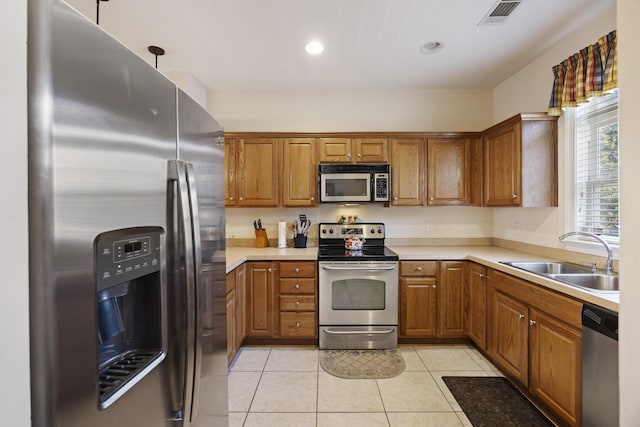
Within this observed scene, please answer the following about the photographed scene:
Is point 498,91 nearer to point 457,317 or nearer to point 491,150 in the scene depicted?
point 491,150

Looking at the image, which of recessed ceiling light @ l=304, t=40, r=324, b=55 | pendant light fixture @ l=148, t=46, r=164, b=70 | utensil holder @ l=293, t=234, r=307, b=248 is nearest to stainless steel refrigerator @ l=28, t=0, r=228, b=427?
recessed ceiling light @ l=304, t=40, r=324, b=55

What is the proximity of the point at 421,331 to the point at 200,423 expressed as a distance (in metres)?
2.42

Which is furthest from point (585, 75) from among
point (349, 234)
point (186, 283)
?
point (186, 283)

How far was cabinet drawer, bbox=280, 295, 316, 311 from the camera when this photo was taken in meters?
3.02

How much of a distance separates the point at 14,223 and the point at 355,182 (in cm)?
293

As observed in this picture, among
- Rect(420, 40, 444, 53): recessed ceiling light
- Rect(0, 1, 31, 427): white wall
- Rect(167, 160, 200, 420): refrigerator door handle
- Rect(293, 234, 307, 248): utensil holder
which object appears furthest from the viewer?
Rect(293, 234, 307, 248): utensil holder

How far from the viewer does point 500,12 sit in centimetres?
218

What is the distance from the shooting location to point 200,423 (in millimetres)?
1109

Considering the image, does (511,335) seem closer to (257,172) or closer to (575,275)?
(575,275)

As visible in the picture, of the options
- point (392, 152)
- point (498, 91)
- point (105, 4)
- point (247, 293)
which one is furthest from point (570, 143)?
point (105, 4)

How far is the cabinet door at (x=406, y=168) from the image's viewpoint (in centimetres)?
337

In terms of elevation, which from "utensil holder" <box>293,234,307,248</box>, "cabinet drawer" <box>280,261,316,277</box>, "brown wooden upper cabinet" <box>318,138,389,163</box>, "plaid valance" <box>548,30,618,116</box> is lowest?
"cabinet drawer" <box>280,261,316,277</box>

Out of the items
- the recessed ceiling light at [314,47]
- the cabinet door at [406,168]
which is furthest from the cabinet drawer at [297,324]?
the recessed ceiling light at [314,47]

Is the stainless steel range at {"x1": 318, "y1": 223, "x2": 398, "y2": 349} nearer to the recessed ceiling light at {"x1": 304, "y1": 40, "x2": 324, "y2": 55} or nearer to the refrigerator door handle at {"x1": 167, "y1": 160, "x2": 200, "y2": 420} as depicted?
the recessed ceiling light at {"x1": 304, "y1": 40, "x2": 324, "y2": 55}
